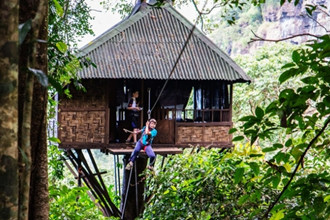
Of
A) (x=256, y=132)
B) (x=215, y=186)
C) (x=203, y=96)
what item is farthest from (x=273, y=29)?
(x=256, y=132)

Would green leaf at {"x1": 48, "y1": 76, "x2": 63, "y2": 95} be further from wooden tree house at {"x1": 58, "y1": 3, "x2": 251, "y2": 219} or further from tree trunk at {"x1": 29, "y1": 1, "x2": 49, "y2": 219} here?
wooden tree house at {"x1": 58, "y1": 3, "x2": 251, "y2": 219}

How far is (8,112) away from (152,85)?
27.7 ft

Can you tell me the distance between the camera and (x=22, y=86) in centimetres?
222

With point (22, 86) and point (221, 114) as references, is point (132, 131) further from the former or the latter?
point (22, 86)

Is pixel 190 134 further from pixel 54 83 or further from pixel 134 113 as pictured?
pixel 54 83

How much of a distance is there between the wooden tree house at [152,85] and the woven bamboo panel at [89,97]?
0.02 m

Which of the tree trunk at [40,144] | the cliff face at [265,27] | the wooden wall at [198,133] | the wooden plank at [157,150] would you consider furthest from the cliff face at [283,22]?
the tree trunk at [40,144]

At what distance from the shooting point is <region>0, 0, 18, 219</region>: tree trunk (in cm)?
141

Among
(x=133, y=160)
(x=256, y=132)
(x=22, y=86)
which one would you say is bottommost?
(x=133, y=160)

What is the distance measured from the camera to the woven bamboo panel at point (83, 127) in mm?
9180

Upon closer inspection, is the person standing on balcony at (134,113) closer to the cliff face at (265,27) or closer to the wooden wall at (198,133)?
the wooden wall at (198,133)

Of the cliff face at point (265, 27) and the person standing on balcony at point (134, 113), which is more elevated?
the cliff face at point (265, 27)

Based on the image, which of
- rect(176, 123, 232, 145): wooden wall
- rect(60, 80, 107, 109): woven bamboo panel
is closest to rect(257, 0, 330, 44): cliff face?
rect(176, 123, 232, 145): wooden wall

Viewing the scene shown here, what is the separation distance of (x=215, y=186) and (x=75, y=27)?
4181 millimetres
